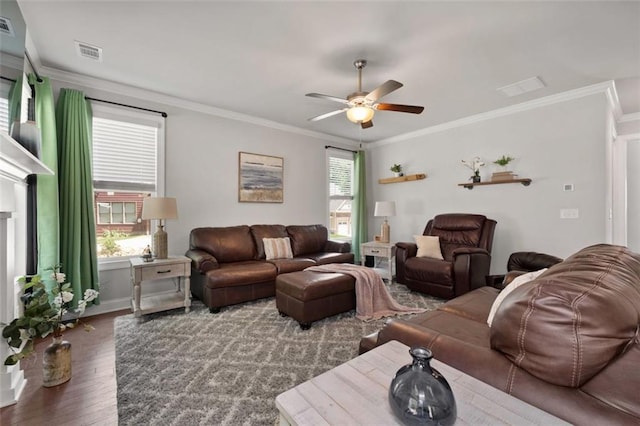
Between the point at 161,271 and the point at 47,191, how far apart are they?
4.14 feet

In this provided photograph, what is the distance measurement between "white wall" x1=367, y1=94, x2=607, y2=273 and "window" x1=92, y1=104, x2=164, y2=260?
13.9 feet

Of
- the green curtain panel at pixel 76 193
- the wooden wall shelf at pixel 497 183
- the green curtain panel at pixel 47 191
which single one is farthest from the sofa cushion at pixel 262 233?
the wooden wall shelf at pixel 497 183

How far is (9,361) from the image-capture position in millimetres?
1562

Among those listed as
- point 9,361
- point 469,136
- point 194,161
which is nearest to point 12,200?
point 9,361

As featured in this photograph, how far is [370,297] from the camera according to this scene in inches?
119

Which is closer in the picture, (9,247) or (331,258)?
(9,247)

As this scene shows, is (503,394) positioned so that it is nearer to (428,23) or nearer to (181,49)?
(428,23)

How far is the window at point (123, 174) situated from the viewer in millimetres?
3281

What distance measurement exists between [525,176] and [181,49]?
4.43 meters

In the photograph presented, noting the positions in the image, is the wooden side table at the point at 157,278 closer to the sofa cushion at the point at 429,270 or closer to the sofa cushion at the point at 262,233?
the sofa cushion at the point at 262,233

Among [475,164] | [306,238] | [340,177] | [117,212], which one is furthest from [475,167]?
[117,212]

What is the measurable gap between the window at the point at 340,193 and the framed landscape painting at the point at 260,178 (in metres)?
1.15

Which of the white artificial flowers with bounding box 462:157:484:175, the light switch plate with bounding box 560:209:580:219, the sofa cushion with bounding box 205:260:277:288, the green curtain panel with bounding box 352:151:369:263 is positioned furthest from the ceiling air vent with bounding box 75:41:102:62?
the light switch plate with bounding box 560:209:580:219

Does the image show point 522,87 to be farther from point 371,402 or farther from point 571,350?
point 371,402
